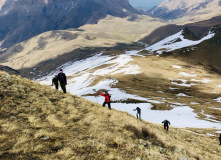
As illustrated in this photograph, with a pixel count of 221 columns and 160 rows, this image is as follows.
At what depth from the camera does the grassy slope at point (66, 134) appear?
913cm

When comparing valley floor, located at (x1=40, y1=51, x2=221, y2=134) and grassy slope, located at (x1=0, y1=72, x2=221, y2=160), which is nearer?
grassy slope, located at (x1=0, y1=72, x2=221, y2=160)

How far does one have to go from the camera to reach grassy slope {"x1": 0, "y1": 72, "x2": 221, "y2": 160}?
30.0ft

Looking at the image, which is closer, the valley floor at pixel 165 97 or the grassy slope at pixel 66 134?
the grassy slope at pixel 66 134

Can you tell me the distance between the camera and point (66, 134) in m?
11.1

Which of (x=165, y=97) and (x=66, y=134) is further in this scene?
(x=165, y=97)

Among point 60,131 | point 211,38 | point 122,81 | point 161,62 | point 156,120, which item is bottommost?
point 156,120

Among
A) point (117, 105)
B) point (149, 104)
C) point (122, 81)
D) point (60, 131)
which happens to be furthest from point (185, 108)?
point (60, 131)

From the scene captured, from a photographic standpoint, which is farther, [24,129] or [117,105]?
[117,105]

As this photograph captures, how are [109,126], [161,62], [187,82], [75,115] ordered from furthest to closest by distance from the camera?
[161,62], [187,82], [75,115], [109,126]

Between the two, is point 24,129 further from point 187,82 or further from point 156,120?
point 187,82

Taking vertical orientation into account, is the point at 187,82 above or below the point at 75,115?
above

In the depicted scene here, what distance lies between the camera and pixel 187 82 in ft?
272

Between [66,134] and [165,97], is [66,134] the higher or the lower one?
the lower one

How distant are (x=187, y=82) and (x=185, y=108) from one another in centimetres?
4044
